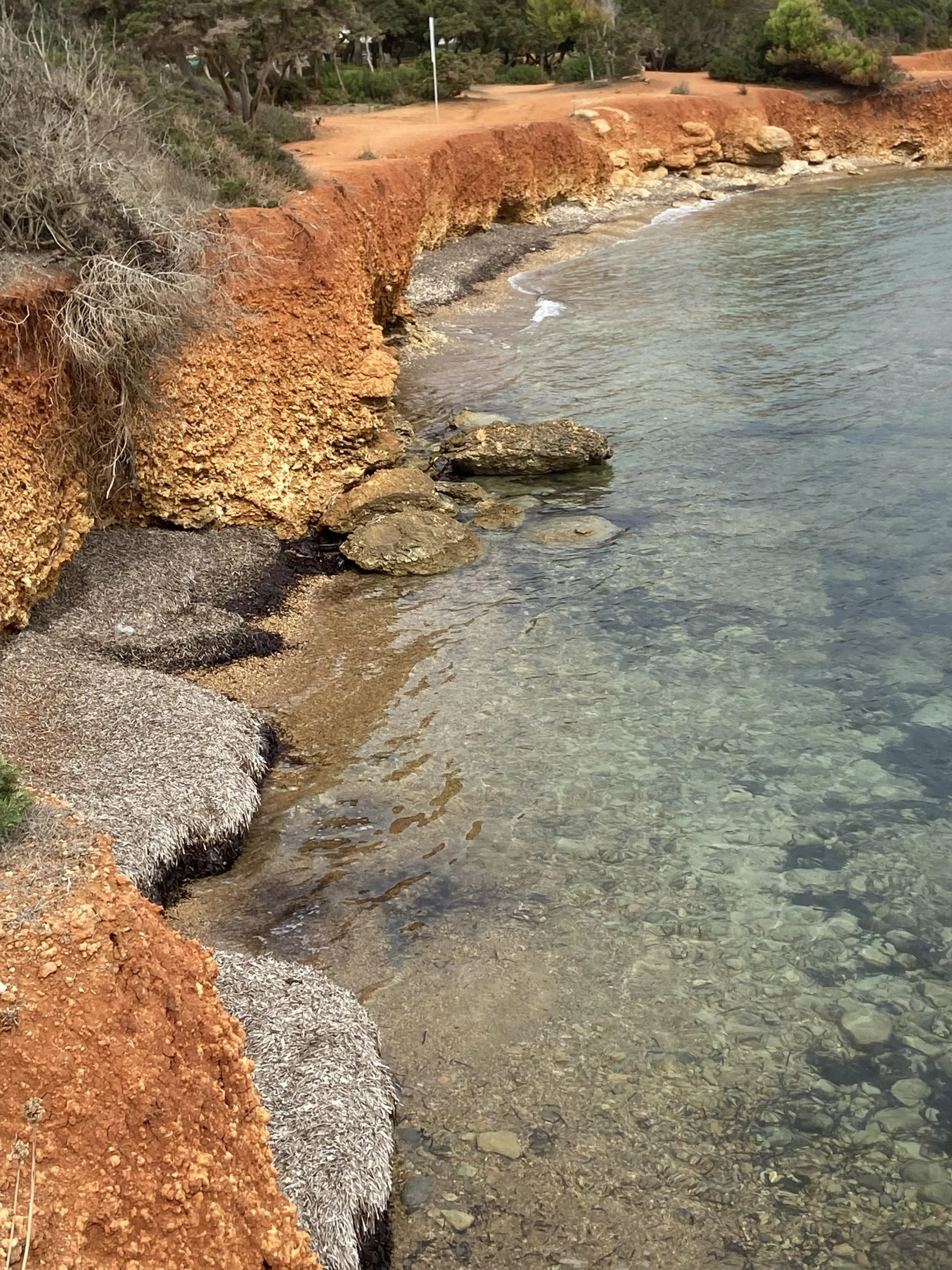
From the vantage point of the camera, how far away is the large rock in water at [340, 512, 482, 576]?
1431 cm

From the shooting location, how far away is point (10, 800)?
598cm

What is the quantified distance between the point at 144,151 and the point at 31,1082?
12.5 m

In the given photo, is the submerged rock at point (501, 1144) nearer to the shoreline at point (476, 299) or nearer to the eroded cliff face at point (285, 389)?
the shoreline at point (476, 299)

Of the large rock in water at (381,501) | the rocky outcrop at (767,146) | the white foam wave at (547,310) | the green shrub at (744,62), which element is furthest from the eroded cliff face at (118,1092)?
the green shrub at (744,62)

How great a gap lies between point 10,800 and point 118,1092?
1813 millimetres

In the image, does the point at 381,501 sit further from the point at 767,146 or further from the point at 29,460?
the point at 767,146

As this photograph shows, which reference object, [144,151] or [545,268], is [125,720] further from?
[545,268]

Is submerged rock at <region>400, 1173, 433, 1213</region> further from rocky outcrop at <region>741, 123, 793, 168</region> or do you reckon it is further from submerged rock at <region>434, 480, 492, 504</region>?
rocky outcrop at <region>741, 123, 793, 168</region>

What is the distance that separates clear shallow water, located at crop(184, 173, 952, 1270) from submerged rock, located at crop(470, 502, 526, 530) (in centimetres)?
40

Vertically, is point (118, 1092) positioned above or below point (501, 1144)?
above

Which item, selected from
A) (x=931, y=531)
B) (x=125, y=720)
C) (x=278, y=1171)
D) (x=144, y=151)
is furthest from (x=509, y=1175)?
(x=144, y=151)

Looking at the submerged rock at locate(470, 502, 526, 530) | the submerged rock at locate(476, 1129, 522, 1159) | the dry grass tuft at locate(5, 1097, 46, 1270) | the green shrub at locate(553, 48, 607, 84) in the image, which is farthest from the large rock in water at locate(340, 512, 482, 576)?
the green shrub at locate(553, 48, 607, 84)

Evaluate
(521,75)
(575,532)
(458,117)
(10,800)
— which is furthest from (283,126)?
(10,800)

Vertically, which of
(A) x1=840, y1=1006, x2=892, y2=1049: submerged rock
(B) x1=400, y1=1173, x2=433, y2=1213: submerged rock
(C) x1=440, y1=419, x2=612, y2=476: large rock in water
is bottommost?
(A) x1=840, y1=1006, x2=892, y2=1049: submerged rock
